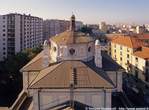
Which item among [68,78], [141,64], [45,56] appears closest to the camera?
[68,78]

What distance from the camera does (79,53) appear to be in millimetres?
23750

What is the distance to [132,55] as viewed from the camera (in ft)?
156

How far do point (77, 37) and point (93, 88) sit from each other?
5770 millimetres

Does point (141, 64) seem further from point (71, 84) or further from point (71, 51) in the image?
point (71, 84)

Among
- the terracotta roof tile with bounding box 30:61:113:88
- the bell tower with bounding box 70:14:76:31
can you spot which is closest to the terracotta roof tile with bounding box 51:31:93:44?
the bell tower with bounding box 70:14:76:31

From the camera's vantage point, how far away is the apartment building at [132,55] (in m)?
43.2

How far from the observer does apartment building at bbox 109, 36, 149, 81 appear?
43.2 meters

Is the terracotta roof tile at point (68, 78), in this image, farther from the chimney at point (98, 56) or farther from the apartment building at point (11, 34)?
the apartment building at point (11, 34)

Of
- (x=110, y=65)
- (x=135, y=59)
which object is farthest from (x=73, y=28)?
(x=135, y=59)

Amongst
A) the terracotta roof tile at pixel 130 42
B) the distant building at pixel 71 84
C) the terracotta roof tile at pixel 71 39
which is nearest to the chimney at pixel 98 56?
the distant building at pixel 71 84

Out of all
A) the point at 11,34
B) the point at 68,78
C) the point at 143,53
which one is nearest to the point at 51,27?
the point at 11,34

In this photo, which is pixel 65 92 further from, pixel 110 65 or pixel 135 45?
pixel 135 45

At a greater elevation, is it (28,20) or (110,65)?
(28,20)

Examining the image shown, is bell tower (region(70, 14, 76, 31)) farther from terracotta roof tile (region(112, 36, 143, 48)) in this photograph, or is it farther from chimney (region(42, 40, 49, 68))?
terracotta roof tile (region(112, 36, 143, 48))
